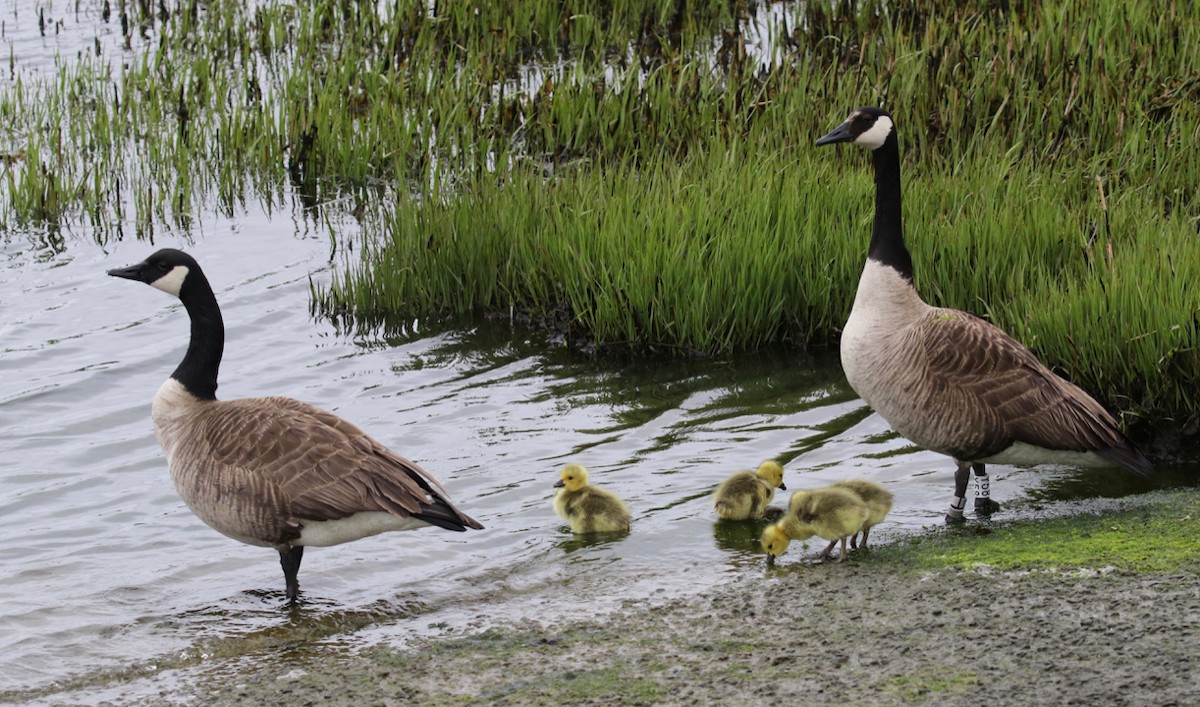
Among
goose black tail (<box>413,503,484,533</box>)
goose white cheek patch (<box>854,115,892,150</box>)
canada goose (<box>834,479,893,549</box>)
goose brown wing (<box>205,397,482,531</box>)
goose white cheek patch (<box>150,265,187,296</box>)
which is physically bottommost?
canada goose (<box>834,479,893,549</box>)

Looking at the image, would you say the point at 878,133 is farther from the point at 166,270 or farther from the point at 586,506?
the point at 166,270

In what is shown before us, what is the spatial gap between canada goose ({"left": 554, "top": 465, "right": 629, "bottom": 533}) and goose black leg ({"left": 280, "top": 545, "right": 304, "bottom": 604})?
1406 millimetres

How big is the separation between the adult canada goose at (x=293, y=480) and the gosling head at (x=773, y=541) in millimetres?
1405

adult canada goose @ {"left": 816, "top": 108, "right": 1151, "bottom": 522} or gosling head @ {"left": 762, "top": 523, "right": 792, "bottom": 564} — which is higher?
adult canada goose @ {"left": 816, "top": 108, "right": 1151, "bottom": 522}

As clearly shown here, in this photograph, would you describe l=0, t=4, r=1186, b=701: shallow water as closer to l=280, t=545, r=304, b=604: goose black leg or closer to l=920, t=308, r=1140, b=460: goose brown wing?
l=280, t=545, r=304, b=604: goose black leg

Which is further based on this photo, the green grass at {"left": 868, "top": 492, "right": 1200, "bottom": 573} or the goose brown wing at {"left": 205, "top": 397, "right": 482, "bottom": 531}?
the goose brown wing at {"left": 205, "top": 397, "right": 482, "bottom": 531}

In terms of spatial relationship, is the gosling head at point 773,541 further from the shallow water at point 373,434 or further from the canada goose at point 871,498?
the canada goose at point 871,498

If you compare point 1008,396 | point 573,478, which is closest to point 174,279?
point 573,478

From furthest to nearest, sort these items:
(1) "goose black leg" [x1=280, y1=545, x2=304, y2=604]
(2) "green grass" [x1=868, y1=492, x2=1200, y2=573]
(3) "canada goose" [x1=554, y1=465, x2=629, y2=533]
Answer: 1. (3) "canada goose" [x1=554, y1=465, x2=629, y2=533]
2. (1) "goose black leg" [x1=280, y1=545, x2=304, y2=604]
3. (2) "green grass" [x1=868, y1=492, x2=1200, y2=573]

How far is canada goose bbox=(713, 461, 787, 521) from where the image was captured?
7434 mm

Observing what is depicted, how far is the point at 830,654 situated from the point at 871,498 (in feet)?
5.61

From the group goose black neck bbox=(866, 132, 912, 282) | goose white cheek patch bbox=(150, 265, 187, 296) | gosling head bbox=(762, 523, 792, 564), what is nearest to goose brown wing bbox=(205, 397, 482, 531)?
goose white cheek patch bbox=(150, 265, 187, 296)

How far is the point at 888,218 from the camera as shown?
7.83 meters

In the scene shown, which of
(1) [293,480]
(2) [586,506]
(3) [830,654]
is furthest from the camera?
(2) [586,506]
